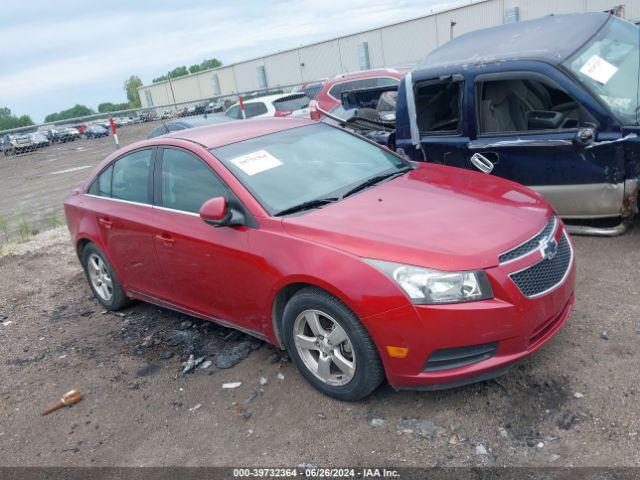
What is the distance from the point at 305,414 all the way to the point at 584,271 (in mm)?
2727

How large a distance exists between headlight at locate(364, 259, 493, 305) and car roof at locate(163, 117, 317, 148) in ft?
6.43

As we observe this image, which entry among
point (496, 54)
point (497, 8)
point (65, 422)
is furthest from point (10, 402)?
point (497, 8)

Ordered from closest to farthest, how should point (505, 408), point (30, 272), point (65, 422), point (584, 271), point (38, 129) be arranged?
1. point (505, 408)
2. point (65, 422)
3. point (584, 271)
4. point (30, 272)
5. point (38, 129)

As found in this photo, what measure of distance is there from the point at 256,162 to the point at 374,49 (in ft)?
137

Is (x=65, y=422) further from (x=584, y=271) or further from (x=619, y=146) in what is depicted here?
(x=619, y=146)

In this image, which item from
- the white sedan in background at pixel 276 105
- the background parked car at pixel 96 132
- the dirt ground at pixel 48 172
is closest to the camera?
the dirt ground at pixel 48 172

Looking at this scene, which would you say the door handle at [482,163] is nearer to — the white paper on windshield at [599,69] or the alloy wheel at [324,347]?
the white paper on windshield at [599,69]

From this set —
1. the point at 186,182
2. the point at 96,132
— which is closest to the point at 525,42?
the point at 186,182

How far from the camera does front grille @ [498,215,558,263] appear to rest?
3.06m

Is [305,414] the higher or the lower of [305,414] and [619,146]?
the lower

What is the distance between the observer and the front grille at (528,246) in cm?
306

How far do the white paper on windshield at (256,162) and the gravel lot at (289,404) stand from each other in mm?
1342

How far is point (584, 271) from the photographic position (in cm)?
472

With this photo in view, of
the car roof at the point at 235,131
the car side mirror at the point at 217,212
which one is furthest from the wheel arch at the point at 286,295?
the car roof at the point at 235,131
